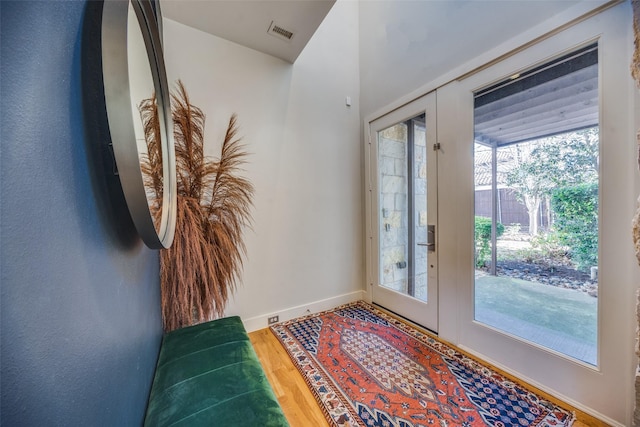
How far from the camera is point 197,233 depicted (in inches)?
59.8

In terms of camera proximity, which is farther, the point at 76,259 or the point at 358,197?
the point at 358,197

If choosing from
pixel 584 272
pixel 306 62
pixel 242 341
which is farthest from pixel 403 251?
pixel 306 62

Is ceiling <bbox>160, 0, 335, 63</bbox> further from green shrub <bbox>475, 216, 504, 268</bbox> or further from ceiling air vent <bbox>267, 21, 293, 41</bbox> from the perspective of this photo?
green shrub <bbox>475, 216, 504, 268</bbox>

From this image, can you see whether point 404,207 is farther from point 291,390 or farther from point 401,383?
point 291,390

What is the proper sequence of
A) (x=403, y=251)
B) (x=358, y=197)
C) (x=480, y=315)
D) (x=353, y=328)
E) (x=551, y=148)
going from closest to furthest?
(x=551, y=148) → (x=480, y=315) → (x=353, y=328) → (x=403, y=251) → (x=358, y=197)

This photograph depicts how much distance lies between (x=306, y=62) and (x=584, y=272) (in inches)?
113

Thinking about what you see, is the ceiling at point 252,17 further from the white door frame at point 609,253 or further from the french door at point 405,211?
the white door frame at point 609,253

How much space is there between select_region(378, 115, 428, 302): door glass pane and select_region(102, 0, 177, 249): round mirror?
80.2 inches

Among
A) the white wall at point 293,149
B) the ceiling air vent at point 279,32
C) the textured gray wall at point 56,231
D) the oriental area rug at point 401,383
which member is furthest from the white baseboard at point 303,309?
the ceiling air vent at point 279,32

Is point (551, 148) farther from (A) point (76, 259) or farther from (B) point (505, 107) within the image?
(A) point (76, 259)

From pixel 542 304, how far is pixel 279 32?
288 cm

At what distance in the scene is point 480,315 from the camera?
1.80m

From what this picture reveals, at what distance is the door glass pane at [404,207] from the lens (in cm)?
223

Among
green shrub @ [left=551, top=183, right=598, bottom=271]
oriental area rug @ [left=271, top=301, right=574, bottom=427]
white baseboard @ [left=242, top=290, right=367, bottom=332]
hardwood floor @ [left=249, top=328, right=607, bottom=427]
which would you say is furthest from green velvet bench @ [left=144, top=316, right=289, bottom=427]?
green shrub @ [left=551, top=183, right=598, bottom=271]
